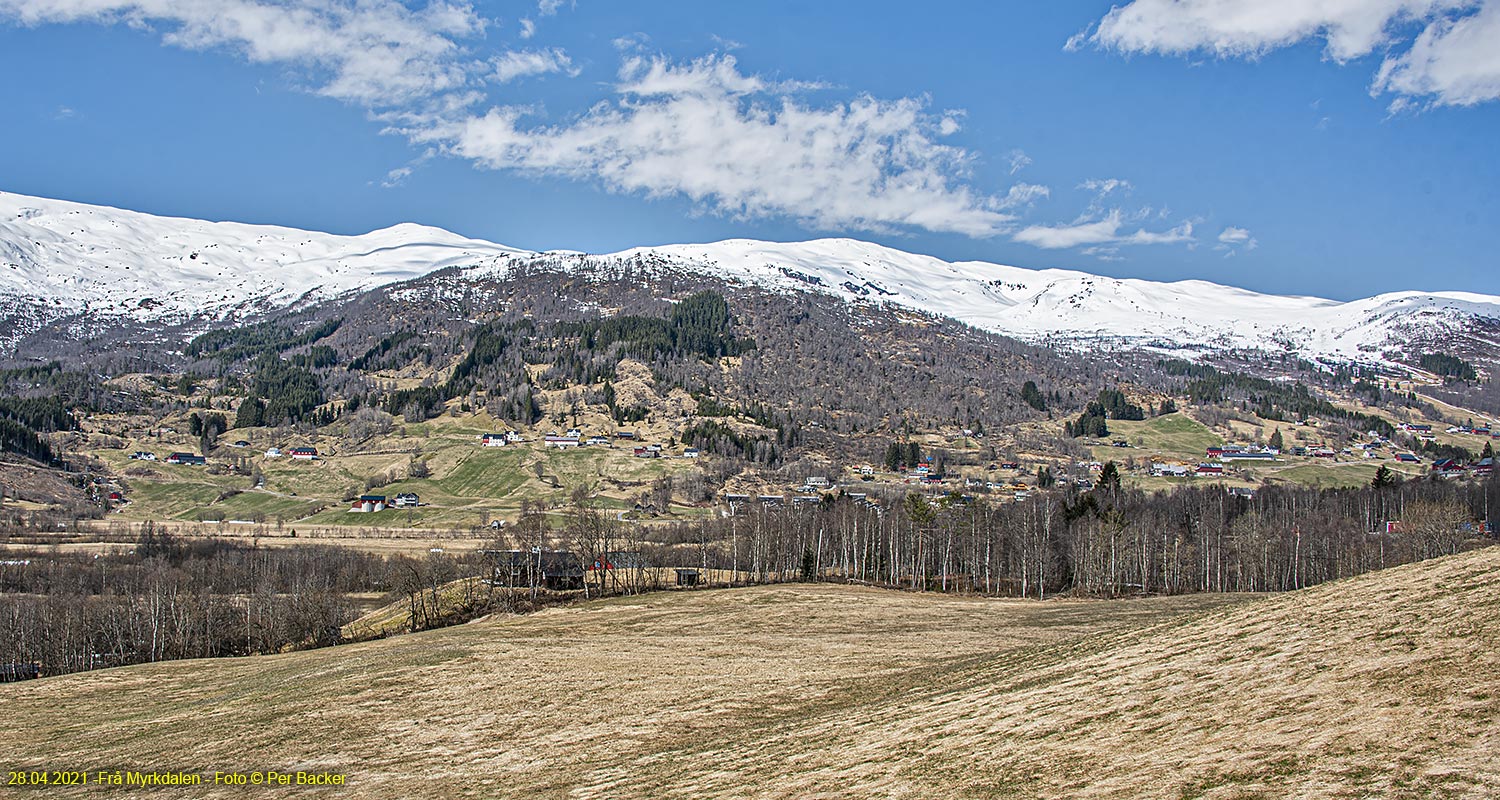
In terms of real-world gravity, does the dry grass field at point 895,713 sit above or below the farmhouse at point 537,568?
above

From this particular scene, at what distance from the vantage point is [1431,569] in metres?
31.7

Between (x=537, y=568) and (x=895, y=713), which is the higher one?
(x=895, y=713)

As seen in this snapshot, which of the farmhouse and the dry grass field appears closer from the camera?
the dry grass field

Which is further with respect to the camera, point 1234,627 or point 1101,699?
point 1234,627

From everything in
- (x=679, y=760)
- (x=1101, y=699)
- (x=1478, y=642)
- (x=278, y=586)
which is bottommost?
(x=278, y=586)

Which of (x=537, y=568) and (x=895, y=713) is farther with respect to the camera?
(x=537, y=568)

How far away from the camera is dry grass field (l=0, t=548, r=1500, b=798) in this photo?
20.2 m

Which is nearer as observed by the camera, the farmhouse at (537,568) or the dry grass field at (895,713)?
the dry grass field at (895,713)

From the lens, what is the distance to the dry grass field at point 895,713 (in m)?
20.2

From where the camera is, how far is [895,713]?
31562 mm

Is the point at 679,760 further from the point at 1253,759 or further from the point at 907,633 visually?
the point at 907,633

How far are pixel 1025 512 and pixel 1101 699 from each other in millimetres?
122090

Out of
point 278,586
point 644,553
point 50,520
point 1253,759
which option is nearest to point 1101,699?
point 1253,759

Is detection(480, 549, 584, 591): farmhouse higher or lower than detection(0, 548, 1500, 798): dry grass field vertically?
lower
